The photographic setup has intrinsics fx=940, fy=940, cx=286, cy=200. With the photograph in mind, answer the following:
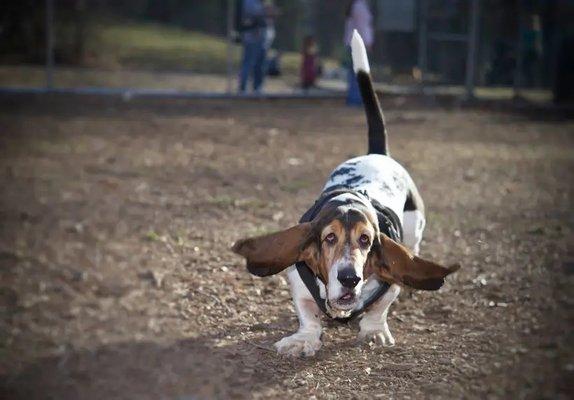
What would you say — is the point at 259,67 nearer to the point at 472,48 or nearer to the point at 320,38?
the point at 320,38

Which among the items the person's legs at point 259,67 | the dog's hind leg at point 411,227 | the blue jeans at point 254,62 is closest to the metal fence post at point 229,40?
the blue jeans at point 254,62

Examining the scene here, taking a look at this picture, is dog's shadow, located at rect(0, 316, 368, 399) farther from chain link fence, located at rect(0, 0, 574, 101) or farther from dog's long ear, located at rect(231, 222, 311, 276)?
chain link fence, located at rect(0, 0, 574, 101)

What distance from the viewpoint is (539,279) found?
5.56 metres

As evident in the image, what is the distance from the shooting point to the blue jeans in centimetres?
1514

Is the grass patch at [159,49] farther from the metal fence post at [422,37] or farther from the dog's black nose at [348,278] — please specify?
the dog's black nose at [348,278]

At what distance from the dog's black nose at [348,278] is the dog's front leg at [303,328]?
508 millimetres

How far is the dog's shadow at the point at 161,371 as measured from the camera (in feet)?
7.30

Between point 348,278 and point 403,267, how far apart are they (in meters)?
0.51

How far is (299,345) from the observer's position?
13.7 ft

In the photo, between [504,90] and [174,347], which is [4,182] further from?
[504,90]

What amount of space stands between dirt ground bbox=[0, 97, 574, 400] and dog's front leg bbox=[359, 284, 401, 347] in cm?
7

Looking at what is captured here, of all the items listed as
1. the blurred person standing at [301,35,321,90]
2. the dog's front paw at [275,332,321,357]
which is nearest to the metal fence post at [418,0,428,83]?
the blurred person standing at [301,35,321,90]

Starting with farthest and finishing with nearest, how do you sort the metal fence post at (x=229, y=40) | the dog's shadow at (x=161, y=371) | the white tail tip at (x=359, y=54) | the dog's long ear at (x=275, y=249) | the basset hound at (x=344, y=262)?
1. the metal fence post at (x=229, y=40)
2. the white tail tip at (x=359, y=54)
3. the dog's long ear at (x=275, y=249)
4. the basset hound at (x=344, y=262)
5. the dog's shadow at (x=161, y=371)

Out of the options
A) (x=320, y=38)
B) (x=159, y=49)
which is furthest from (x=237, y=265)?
(x=159, y=49)
